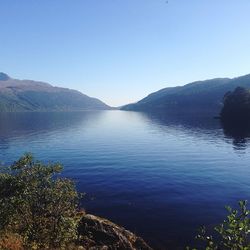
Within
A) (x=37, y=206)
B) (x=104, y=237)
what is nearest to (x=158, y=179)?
(x=104, y=237)

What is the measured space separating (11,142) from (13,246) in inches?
4376

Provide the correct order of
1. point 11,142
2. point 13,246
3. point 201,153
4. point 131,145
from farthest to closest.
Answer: point 11,142 < point 131,145 < point 201,153 < point 13,246

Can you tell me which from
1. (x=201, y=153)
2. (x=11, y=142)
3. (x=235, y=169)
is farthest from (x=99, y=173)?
(x=11, y=142)

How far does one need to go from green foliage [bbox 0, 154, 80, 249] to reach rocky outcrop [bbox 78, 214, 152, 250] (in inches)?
306

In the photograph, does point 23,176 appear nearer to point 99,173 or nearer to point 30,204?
point 30,204

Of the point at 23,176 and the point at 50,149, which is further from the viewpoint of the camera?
the point at 50,149

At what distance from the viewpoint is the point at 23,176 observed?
25.7 meters

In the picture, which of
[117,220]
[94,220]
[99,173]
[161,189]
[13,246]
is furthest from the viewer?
[99,173]

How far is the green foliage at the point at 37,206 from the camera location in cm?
2448

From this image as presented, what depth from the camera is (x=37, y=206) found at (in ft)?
84.7

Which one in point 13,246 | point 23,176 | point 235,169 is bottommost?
point 235,169

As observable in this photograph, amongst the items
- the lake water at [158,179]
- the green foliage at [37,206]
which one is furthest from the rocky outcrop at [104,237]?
the green foliage at [37,206]

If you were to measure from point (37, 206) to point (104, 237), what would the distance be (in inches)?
475

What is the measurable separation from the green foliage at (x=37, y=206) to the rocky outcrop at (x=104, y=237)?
7.78 m
